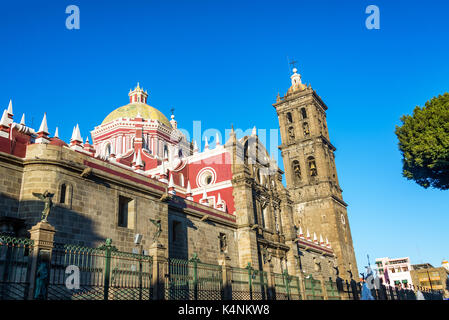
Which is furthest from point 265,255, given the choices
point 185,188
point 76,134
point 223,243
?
point 76,134

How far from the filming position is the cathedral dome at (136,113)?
36000mm

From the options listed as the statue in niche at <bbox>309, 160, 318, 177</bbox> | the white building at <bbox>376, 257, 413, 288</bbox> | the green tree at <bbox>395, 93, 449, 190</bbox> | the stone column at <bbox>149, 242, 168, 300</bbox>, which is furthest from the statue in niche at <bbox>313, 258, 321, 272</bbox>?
the white building at <bbox>376, 257, 413, 288</bbox>

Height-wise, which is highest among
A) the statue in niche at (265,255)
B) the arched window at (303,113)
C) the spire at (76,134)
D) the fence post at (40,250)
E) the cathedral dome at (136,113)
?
the arched window at (303,113)

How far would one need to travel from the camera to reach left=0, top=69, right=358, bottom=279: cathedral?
13.5 metres

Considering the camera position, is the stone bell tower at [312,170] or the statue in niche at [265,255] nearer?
the statue in niche at [265,255]

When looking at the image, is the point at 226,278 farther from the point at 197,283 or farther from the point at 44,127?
the point at 44,127

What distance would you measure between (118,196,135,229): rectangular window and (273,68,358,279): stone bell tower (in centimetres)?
3161

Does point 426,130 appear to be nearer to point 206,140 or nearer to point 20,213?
point 206,140

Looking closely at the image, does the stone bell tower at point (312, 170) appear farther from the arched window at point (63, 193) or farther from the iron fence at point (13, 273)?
the iron fence at point (13, 273)

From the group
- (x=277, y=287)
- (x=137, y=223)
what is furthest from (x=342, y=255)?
(x=137, y=223)

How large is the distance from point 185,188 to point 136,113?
12158mm

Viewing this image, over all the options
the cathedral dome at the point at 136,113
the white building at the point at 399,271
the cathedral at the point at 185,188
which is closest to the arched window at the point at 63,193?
the cathedral at the point at 185,188

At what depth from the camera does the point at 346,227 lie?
46375 mm

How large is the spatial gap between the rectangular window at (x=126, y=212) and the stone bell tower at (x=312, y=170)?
31612 mm
